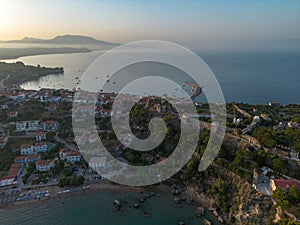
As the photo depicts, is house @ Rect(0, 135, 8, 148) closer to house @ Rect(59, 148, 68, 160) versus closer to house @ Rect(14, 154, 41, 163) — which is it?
house @ Rect(14, 154, 41, 163)

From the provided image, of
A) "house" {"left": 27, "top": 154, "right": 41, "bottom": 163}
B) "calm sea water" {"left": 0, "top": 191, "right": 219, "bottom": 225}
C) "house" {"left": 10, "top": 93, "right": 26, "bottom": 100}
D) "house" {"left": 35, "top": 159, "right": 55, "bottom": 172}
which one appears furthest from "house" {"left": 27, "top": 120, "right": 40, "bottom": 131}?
"calm sea water" {"left": 0, "top": 191, "right": 219, "bottom": 225}

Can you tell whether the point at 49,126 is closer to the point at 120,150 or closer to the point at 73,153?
the point at 73,153

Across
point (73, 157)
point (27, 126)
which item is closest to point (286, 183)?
point (73, 157)

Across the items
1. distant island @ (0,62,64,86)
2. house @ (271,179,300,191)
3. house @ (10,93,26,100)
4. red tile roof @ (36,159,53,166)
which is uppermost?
distant island @ (0,62,64,86)

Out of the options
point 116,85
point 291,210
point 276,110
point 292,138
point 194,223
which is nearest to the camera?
point 291,210

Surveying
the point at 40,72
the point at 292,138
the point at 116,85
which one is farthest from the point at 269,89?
the point at 40,72

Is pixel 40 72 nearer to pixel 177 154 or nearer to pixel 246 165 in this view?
pixel 177 154

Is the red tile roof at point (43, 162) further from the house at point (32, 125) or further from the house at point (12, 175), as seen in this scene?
the house at point (32, 125)
